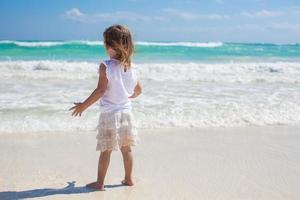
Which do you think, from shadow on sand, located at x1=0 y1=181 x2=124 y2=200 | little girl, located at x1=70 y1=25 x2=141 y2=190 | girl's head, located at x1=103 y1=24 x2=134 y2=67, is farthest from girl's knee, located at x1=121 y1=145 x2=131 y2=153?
girl's head, located at x1=103 y1=24 x2=134 y2=67

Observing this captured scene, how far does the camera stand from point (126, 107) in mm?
3107

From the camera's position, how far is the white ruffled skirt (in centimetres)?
305

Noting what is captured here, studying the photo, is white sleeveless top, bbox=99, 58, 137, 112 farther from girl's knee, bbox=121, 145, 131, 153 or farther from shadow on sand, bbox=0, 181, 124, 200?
shadow on sand, bbox=0, 181, 124, 200

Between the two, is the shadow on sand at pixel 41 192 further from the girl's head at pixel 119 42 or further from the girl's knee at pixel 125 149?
the girl's head at pixel 119 42

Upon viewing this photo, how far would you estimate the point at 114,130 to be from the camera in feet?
10.0

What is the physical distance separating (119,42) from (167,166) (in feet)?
4.57

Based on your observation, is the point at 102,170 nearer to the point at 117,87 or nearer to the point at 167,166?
the point at 117,87

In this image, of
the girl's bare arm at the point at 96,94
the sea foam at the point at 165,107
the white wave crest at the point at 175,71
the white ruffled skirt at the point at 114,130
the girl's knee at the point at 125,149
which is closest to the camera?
the girl's bare arm at the point at 96,94

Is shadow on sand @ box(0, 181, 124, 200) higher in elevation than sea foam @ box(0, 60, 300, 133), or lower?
lower

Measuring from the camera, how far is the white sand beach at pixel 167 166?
10.2 feet

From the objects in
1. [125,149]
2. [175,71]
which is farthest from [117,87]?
[175,71]

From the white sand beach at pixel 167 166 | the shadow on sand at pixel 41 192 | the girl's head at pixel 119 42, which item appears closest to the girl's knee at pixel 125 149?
the white sand beach at pixel 167 166

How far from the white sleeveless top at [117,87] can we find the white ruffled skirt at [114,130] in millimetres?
53

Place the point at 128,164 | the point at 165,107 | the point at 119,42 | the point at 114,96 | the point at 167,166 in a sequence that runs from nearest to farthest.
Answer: the point at 119,42, the point at 114,96, the point at 128,164, the point at 167,166, the point at 165,107
